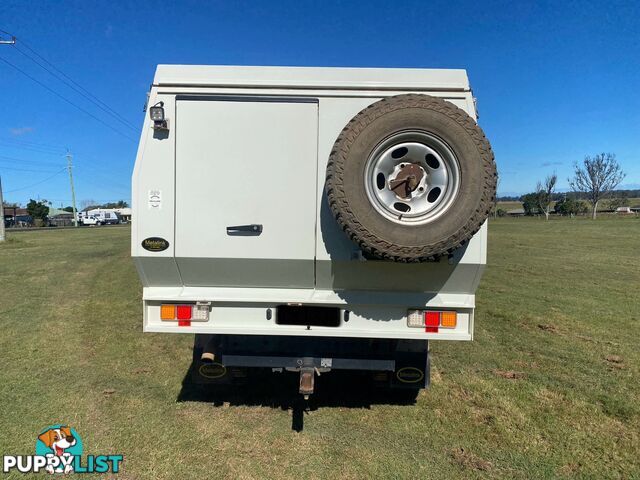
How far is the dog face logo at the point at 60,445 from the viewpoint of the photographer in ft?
9.94

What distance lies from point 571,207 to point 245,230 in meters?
71.9

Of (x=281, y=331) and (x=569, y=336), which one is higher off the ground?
(x=281, y=331)

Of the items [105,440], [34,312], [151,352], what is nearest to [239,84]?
[105,440]

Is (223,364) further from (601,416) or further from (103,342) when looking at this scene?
(601,416)

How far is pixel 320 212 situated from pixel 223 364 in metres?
1.55

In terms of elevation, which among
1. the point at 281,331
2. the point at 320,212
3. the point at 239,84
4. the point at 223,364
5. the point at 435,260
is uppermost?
the point at 239,84

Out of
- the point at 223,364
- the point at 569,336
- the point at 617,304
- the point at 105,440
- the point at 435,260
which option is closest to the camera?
the point at 435,260

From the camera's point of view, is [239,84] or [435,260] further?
[239,84]

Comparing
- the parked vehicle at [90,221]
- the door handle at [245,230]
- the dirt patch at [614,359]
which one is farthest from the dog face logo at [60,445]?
the parked vehicle at [90,221]

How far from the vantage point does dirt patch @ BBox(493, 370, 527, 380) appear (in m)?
4.58

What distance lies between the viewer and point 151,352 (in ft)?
17.3

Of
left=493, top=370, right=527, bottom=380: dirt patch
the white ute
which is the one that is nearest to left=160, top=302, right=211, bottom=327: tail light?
the white ute

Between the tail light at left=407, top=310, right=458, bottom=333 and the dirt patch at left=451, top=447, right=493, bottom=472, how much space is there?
0.92 meters

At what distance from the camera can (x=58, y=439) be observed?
3.29 meters
